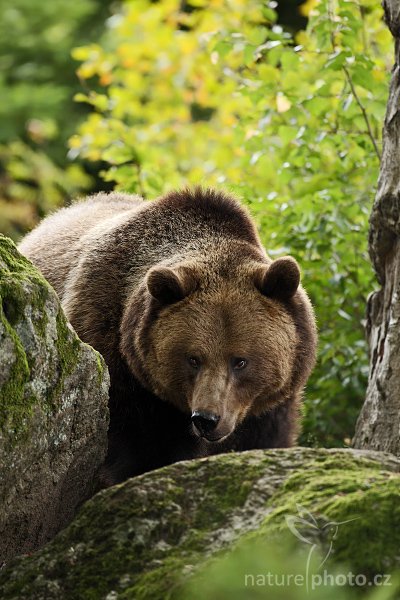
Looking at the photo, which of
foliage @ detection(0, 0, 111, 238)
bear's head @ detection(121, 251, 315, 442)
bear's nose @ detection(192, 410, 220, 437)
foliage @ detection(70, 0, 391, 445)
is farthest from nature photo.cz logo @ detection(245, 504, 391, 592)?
foliage @ detection(0, 0, 111, 238)

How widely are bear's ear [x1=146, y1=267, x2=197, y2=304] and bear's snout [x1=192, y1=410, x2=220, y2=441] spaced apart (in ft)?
2.48

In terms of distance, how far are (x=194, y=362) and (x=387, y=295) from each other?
1.34 m

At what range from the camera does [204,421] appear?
194 inches

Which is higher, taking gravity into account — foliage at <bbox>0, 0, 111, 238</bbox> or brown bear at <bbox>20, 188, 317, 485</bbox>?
brown bear at <bbox>20, 188, 317, 485</bbox>

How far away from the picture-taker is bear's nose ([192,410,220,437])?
4.92 metres

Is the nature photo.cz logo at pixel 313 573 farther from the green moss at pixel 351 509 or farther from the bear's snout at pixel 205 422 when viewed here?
the bear's snout at pixel 205 422

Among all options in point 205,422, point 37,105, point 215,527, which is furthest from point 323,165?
point 37,105

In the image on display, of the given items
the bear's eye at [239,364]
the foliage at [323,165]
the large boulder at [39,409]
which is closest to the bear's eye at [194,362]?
the bear's eye at [239,364]

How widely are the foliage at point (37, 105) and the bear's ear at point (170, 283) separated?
8.79 m

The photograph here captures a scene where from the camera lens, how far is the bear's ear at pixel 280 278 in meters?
5.42

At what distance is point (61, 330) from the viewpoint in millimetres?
4203

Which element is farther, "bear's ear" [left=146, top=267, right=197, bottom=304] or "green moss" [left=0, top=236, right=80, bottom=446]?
"bear's ear" [left=146, top=267, right=197, bottom=304]

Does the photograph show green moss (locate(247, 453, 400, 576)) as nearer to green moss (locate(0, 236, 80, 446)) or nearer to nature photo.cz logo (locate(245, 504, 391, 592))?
nature photo.cz logo (locate(245, 504, 391, 592))

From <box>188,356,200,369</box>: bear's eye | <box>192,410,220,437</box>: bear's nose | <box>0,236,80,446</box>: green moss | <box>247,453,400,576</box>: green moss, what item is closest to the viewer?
<box>247,453,400,576</box>: green moss
